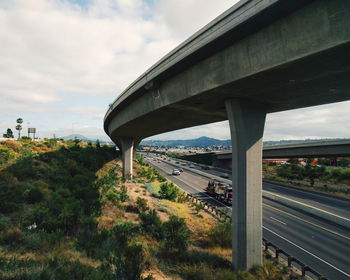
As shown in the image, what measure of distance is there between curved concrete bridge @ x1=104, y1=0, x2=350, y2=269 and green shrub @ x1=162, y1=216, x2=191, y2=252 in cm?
294

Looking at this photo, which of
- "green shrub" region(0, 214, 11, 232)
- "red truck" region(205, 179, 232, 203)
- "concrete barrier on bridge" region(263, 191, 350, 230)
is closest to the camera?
"green shrub" region(0, 214, 11, 232)

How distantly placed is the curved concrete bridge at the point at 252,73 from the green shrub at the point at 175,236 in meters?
2.94

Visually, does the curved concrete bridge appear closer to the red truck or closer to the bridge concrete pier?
the red truck

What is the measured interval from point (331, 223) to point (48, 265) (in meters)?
25.8

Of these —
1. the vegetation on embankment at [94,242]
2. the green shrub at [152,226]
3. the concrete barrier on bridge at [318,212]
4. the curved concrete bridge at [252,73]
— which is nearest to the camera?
the curved concrete bridge at [252,73]

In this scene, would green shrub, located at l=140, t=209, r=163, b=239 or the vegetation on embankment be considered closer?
the vegetation on embankment

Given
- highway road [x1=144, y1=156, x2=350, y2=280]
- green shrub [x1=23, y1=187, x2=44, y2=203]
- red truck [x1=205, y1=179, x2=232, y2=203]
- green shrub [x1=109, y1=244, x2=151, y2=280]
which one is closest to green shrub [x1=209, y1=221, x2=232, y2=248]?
highway road [x1=144, y1=156, x2=350, y2=280]

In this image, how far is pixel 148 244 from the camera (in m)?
12.8

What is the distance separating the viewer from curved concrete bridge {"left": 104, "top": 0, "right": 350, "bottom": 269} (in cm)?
663

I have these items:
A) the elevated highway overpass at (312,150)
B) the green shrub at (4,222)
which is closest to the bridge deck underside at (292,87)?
the green shrub at (4,222)

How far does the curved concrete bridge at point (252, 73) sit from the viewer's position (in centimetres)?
663

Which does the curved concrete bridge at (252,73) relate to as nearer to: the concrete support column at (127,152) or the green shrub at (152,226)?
the green shrub at (152,226)

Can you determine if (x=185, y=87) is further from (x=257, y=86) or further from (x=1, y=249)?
(x=1, y=249)

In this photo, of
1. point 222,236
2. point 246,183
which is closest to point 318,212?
point 222,236
